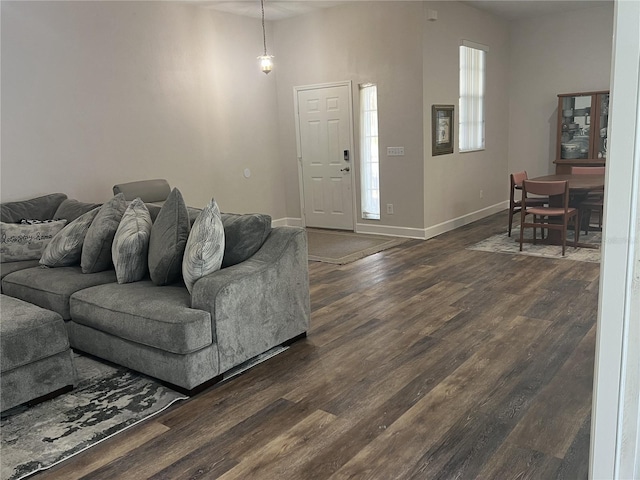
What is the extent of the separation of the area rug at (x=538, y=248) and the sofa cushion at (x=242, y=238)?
3.33 metres

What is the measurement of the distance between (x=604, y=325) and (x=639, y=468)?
53 cm

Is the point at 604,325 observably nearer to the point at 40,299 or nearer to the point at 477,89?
the point at 40,299

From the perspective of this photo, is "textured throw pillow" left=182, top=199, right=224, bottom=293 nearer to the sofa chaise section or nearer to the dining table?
the sofa chaise section

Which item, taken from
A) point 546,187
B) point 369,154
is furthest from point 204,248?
point 369,154

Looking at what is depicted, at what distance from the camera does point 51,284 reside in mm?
3461

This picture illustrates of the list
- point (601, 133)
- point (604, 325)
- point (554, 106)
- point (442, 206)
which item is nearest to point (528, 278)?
point (442, 206)

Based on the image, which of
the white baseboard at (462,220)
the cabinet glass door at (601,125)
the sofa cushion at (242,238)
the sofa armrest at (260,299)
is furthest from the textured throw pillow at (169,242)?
the cabinet glass door at (601,125)

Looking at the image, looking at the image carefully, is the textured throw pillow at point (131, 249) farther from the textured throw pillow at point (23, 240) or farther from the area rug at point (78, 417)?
the textured throw pillow at point (23, 240)

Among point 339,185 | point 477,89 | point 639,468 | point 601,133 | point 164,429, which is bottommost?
point 164,429

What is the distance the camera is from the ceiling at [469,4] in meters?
6.24

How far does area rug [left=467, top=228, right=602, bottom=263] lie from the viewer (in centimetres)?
526

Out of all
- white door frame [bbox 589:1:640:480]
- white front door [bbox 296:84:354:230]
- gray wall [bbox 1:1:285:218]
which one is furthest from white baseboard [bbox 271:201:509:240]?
white door frame [bbox 589:1:640:480]

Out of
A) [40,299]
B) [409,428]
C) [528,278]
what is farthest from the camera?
[528,278]

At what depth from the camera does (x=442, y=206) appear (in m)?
6.80
